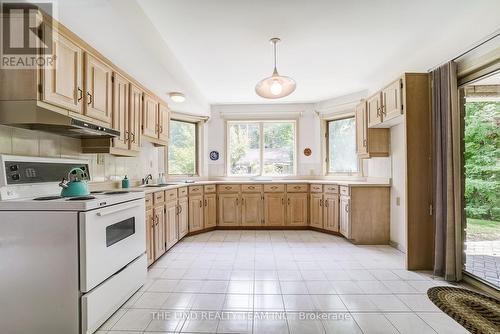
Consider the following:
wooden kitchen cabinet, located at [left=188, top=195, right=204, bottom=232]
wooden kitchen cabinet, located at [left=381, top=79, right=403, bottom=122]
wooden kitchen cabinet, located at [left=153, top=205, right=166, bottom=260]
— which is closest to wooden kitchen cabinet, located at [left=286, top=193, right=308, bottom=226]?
wooden kitchen cabinet, located at [left=188, top=195, right=204, bottom=232]

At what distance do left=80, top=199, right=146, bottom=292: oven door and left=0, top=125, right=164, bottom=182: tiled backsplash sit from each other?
0.75m

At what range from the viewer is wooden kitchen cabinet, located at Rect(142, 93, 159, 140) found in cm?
325

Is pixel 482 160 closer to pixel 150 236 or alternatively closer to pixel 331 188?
pixel 331 188

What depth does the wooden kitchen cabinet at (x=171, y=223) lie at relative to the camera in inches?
131

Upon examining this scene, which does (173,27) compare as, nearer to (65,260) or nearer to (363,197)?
(65,260)

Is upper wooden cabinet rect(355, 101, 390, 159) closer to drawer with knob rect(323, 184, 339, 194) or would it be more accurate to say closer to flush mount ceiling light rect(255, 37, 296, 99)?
drawer with knob rect(323, 184, 339, 194)

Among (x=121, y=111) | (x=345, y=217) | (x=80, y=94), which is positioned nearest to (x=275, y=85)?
(x=121, y=111)

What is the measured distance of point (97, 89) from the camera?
2.30 metres

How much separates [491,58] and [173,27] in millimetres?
2952

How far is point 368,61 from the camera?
10.9 feet

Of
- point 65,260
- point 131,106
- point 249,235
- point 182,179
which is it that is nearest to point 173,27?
point 131,106

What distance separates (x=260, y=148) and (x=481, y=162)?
141 inches

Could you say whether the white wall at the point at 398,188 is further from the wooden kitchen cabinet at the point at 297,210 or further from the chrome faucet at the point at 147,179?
the chrome faucet at the point at 147,179

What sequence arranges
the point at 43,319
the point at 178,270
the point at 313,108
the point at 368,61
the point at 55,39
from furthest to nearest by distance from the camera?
the point at 313,108, the point at 368,61, the point at 178,270, the point at 55,39, the point at 43,319
